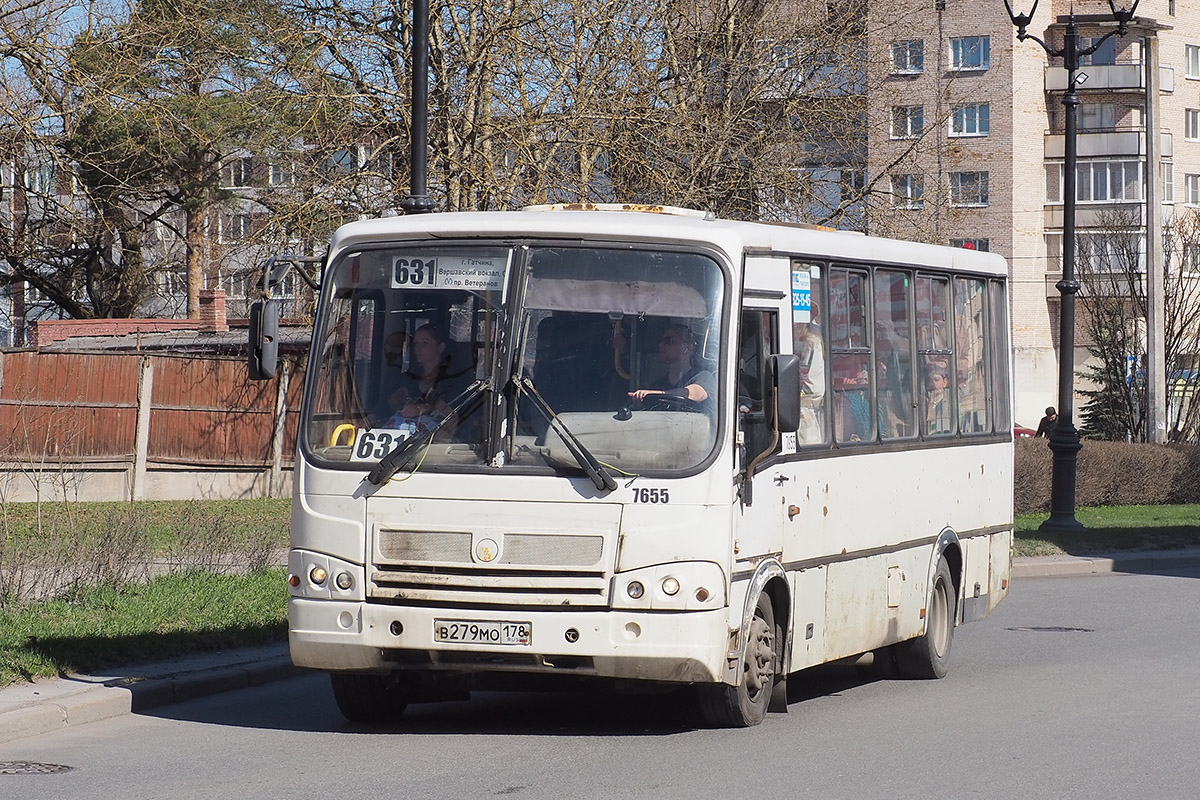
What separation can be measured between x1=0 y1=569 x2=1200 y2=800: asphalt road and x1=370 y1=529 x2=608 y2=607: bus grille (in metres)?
0.78

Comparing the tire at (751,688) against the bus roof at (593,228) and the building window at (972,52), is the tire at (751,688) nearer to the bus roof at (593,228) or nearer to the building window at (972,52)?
the bus roof at (593,228)

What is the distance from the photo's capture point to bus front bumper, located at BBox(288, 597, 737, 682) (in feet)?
29.6

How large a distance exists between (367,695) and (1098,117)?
2582 inches

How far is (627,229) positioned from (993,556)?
5792 millimetres

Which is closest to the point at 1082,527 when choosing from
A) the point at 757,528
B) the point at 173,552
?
the point at 173,552

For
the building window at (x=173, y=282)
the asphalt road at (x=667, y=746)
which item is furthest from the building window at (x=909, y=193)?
the building window at (x=173, y=282)

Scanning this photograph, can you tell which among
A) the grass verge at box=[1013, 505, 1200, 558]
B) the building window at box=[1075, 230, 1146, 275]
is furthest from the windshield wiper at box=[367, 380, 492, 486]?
the building window at box=[1075, 230, 1146, 275]

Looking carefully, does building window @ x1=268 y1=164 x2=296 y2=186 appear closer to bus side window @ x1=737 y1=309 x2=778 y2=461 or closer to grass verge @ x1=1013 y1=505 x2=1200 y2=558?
grass verge @ x1=1013 y1=505 x2=1200 y2=558

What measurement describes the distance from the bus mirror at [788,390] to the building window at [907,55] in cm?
2356

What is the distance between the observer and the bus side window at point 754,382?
9.62 meters

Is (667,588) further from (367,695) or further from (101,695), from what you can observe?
(101,695)

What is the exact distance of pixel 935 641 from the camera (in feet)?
41.9

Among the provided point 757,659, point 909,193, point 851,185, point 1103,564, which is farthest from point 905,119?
point 757,659

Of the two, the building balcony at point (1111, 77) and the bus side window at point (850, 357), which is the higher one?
the building balcony at point (1111, 77)
